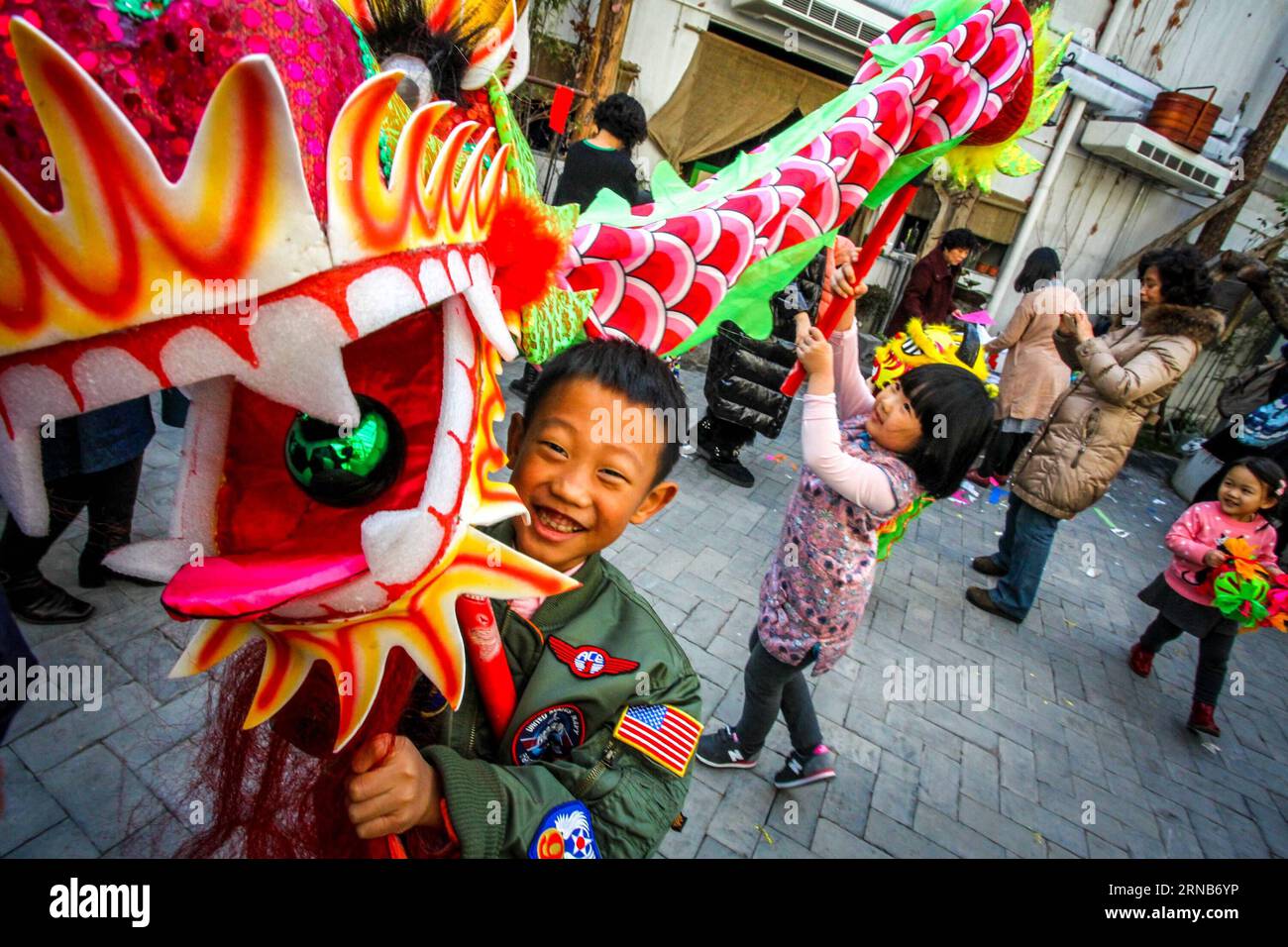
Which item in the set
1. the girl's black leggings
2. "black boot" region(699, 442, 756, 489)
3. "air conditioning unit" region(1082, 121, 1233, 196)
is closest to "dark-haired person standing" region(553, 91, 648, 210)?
"black boot" region(699, 442, 756, 489)

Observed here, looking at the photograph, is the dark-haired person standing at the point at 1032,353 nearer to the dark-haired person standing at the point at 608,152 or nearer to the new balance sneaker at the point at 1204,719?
the new balance sneaker at the point at 1204,719

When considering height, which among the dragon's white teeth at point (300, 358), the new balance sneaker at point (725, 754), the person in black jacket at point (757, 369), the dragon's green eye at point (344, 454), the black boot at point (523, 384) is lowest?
the new balance sneaker at point (725, 754)

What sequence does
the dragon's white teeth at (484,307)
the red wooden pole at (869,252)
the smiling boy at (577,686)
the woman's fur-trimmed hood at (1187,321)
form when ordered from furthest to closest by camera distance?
the woman's fur-trimmed hood at (1187,321) → the red wooden pole at (869,252) → the smiling boy at (577,686) → the dragon's white teeth at (484,307)

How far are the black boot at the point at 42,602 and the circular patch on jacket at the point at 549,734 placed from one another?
2.25 metres

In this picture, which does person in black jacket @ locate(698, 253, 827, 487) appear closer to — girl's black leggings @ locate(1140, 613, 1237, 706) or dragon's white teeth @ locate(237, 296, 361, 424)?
girl's black leggings @ locate(1140, 613, 1237, 706)

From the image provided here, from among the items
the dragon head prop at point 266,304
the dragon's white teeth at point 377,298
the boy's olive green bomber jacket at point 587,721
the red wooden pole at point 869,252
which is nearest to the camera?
the dragon head prop at point 266,304

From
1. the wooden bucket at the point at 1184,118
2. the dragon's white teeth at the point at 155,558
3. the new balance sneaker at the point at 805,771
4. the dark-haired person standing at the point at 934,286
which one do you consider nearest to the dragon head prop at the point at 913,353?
the new balance sneaker at the point at 805,771

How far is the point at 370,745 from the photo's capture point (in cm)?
83

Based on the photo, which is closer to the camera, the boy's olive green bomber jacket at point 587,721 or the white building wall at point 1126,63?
the boy's olive green bomber jacket at point 587,721

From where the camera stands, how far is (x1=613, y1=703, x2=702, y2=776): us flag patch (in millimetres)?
1142

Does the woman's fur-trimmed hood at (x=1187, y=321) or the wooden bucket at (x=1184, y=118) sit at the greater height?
the wooden bucket at (x=1184, y=118)

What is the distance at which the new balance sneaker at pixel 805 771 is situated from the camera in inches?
98.9

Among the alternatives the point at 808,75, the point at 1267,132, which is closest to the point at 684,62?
the point at 808,75

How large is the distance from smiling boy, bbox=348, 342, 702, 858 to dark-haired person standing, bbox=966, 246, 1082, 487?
4395 mm
